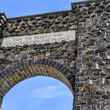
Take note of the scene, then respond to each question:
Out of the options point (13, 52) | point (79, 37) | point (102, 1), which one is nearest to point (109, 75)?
point (79, 37)

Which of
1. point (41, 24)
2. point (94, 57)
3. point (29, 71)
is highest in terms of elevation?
point (41, 24)

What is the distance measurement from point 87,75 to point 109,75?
23.8 inches

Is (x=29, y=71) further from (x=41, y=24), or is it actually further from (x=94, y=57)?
(x=94, y=57)

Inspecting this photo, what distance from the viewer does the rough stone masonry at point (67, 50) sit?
968cm

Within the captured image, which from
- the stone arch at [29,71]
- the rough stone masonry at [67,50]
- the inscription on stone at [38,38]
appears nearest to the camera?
→ the rough stone masonry at [67,50]

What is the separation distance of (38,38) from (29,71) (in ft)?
3.56

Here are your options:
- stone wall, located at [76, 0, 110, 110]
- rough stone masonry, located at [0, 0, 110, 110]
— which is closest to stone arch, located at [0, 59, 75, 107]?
rough stone masonry, located at [0, 0, 110, 110]

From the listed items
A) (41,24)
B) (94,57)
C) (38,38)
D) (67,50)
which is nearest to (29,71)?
(38,38)

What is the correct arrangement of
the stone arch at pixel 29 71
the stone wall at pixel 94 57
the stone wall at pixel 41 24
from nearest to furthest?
the stone wall at pixel 94 57 → the stone arch at pixel 29 71 → the stone wall at pixel 41 24

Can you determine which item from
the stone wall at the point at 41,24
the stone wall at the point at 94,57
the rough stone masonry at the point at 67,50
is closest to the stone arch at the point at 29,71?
the rough stone masonry at the point at 67,50

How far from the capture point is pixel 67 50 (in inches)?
423

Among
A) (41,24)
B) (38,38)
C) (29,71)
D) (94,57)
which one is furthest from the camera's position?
(41,24)

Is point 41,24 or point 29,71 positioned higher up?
point 41,24

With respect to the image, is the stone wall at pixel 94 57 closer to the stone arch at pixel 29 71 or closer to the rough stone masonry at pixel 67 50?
the rough stone masonry at pixel 67 50
